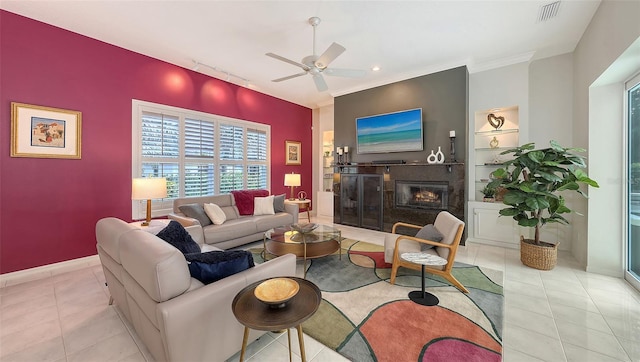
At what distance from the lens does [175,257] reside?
1.46 meters

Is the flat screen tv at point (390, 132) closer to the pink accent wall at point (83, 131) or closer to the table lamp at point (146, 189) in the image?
the pink accent wall at point (83, 131)

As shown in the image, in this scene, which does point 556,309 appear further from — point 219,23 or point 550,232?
point 219,23

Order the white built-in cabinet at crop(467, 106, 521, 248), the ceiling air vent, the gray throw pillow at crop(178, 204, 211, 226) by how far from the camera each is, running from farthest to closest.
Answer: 1. the white built-in cabinet at crop(467, 106, 521, 248)
2. the gray throw pillow at crop(178, 204, 211, 226)
3. the ceiling air vent

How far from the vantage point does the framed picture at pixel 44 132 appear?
2.95 meters

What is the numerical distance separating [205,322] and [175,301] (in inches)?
9.6

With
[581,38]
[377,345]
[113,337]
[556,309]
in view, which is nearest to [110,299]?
[113,337]

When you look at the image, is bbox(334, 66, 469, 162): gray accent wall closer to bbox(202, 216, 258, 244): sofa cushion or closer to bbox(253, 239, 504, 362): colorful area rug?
bbox(253, 239, 504, 362): colorful area rug

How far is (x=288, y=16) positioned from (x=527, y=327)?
3985 millimetres

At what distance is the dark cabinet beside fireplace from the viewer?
529 centimetres

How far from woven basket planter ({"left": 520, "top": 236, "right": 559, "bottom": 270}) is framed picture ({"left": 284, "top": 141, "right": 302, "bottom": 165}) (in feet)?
16.4

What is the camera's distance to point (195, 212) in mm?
3768

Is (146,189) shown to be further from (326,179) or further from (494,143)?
(494,143)

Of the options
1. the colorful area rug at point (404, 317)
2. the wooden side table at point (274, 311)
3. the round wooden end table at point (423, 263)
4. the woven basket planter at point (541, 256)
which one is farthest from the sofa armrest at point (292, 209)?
the woven basket planter at point (541, 256)

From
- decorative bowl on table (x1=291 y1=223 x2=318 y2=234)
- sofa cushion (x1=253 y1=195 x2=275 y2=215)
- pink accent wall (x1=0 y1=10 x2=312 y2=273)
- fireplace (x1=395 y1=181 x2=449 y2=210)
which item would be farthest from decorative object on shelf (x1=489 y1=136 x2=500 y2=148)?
pink accent wall (x1=0 y1=10 x2=312 y2=273)
